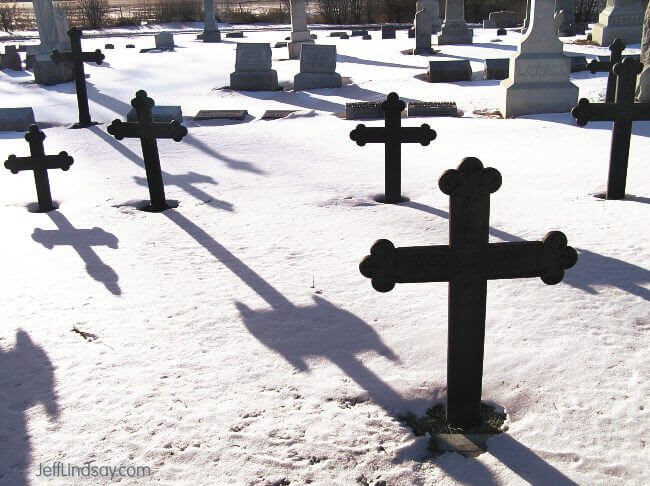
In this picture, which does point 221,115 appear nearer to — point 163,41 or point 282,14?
point 163,41

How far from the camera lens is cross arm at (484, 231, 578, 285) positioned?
2695 mm

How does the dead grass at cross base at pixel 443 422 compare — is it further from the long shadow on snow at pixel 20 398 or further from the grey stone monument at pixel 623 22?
the grey stone monument at pixel 623 22

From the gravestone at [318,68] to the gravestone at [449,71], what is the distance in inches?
86.1

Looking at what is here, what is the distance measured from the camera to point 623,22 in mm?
18422

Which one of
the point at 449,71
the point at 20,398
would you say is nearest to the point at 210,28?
the point at 449,71

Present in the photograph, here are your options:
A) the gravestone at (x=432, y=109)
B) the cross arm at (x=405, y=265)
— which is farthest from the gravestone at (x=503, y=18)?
the cross arm at (x=405, y=265)

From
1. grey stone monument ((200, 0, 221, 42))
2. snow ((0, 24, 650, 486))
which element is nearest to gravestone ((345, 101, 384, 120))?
snow ((0, 24, 650, 486))

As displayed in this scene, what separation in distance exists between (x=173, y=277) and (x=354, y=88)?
10614 mm

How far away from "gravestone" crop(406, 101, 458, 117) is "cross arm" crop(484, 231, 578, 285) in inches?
343

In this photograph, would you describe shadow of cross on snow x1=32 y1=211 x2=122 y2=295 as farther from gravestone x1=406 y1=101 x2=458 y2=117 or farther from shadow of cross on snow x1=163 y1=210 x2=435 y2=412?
gravestone x1=406 y1=101 x2=458 y2=117

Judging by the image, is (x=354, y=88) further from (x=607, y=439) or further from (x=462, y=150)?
(x=607, y=439)

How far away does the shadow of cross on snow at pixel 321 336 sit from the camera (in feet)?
11.1

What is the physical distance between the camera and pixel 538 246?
2.70m

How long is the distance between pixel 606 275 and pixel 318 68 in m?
11.1
